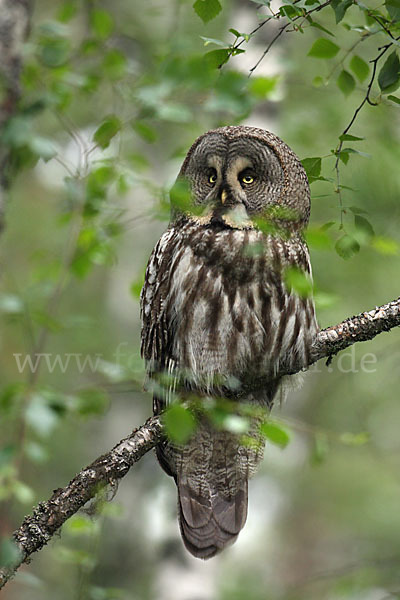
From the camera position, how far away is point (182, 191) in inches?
87.8

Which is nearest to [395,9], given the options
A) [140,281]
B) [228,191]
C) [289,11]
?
[289,11]

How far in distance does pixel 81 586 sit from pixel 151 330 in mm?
1174

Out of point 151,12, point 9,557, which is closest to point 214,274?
point 9,557

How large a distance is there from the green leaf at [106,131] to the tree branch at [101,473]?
1.50 metres

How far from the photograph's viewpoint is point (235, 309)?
10.1 feet

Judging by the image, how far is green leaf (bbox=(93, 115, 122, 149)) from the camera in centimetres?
335

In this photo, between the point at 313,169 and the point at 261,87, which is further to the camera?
the point at 261,87

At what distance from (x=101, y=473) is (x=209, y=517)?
3.89 feet

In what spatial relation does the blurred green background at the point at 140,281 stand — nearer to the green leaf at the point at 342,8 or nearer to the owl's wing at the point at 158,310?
the owl's wing at the point at 158,310

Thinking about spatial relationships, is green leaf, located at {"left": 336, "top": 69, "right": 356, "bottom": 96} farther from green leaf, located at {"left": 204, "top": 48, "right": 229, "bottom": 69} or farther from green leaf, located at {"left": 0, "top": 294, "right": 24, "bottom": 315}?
green leaf, located at {"left": 0, "top": 294, "right": 24, "bottom": 315}

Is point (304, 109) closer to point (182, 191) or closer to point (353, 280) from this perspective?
point (353, 280)

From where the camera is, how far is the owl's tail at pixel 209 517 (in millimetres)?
3336

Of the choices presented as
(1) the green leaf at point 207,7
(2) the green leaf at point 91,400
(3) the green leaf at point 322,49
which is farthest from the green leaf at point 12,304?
(3) the green leaf at point 322,49

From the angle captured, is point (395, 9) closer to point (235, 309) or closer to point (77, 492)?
point (235, 309)
